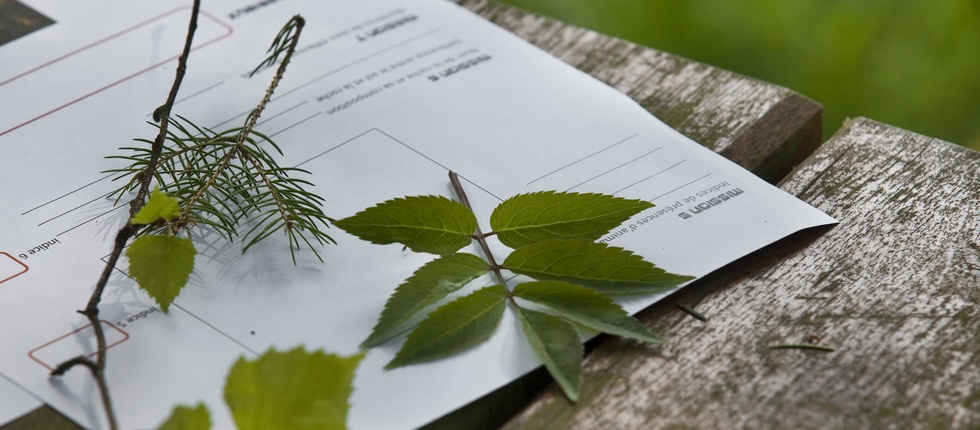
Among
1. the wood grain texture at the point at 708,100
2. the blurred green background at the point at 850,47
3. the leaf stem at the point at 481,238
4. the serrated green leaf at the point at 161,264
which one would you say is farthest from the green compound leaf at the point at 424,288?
the blurred green background at the point at 850,47

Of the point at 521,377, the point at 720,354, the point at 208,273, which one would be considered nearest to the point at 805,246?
the point at 720,354

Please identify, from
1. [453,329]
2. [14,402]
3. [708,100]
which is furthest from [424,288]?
[708,100]

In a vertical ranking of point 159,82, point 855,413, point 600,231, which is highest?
point 159,82

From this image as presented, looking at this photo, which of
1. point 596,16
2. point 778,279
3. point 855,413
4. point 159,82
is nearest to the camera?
point 855,413

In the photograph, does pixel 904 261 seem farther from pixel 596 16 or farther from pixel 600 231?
pixel 596 16

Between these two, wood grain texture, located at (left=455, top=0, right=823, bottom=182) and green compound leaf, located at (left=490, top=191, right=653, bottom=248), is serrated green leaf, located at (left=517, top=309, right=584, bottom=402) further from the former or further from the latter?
wood grain texture, located at (left=455, top=0, right=823, bottom=182)

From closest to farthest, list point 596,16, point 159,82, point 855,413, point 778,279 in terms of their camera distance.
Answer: point 855,413 < point 778,279 < point 159,82 < point 596,16

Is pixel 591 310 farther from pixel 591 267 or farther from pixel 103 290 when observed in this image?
pixel 103 290
